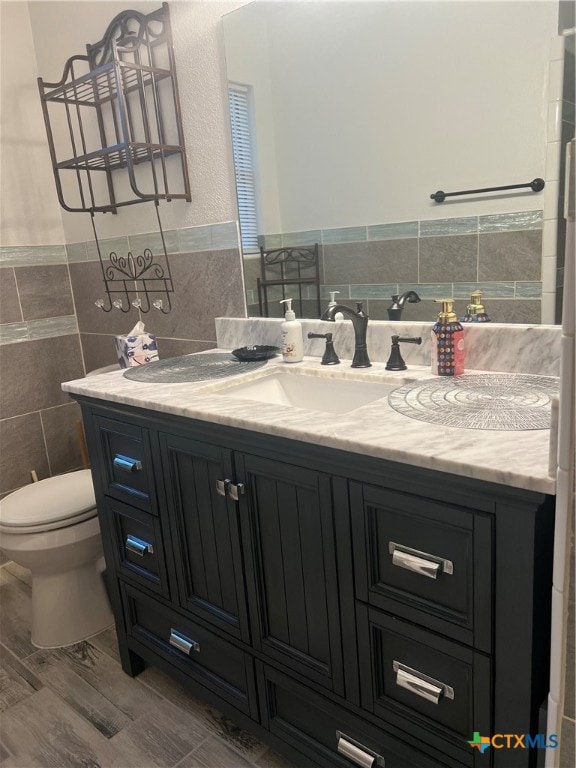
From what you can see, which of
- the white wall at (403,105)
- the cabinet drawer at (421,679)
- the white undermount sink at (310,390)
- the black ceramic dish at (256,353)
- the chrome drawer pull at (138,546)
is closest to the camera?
the cabinet drawer at (421,679)

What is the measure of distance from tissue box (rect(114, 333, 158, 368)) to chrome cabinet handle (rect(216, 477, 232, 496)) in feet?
2.43

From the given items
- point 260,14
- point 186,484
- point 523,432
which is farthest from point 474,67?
point 186,484

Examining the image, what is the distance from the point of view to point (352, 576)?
1.03 meters

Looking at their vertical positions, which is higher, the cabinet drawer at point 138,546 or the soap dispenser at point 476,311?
the soap dispenser at point 476,311

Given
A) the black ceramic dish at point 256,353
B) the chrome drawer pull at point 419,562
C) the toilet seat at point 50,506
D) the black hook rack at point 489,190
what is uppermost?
the black hook rack at point 489,190

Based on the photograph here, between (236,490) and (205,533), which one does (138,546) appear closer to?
(205,533)

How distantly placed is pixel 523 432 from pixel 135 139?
177cm

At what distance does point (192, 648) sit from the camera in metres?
1.47

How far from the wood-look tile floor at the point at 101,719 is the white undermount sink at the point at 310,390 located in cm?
88

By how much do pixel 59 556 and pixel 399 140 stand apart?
1567 mm

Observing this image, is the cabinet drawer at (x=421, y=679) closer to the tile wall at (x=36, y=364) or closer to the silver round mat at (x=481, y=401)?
the silver round mat at (x=481, y=401)

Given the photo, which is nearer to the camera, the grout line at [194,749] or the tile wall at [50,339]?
the grout line at [194,749]

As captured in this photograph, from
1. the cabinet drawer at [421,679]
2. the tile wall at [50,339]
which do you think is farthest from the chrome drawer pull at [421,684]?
the tile wall at [50,339]

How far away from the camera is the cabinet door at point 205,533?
1252mm
